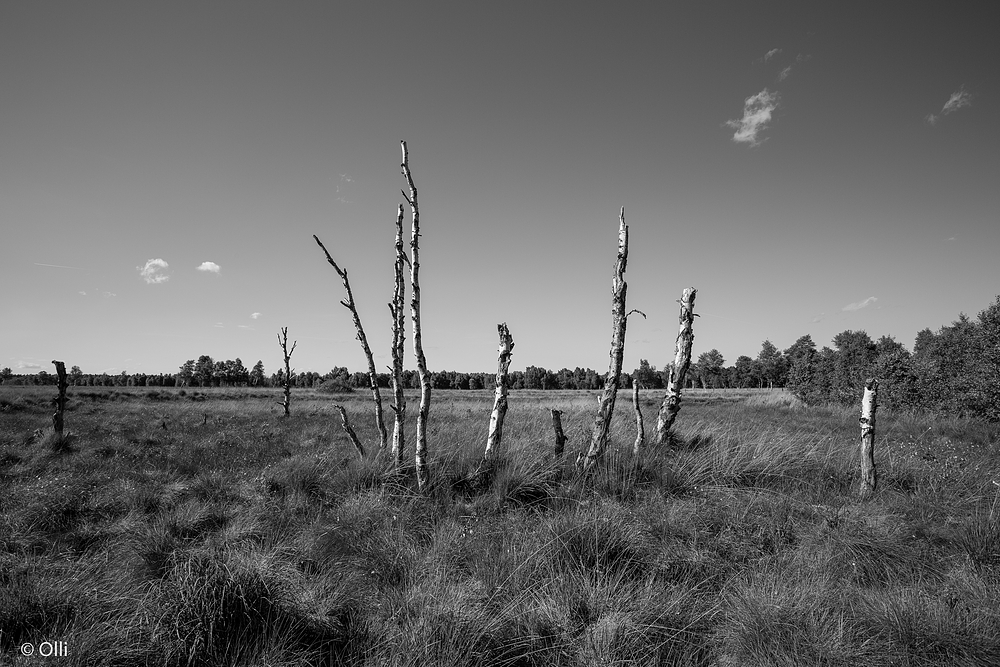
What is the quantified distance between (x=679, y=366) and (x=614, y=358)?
192 cm

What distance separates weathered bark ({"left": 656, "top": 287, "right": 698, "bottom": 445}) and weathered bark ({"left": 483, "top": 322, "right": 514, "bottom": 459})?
2.69 m

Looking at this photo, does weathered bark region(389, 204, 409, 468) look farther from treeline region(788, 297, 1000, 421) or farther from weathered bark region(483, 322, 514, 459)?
treeline region(788, 297, 1000, 421)

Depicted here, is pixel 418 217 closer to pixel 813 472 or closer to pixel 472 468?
pixel 472 468

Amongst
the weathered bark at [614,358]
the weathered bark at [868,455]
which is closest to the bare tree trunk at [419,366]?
the weathered bark at [614,358]

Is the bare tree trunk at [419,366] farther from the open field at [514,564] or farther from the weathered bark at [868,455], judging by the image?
the weathered bark at [868,455]

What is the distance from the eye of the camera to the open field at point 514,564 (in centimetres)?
231

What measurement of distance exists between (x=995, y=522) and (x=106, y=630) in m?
7.01

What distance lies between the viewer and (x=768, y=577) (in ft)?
9.82

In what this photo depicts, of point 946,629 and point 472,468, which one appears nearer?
point 946,629

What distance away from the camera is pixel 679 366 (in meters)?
7.17

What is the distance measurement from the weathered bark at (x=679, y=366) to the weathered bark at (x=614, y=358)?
4.80 ft

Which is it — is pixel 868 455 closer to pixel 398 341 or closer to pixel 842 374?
pixel 398 341

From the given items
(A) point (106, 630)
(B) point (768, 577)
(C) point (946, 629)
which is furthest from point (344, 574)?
(C) point (946, 629)

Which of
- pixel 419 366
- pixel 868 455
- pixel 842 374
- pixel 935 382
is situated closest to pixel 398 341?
pixel 419 366
